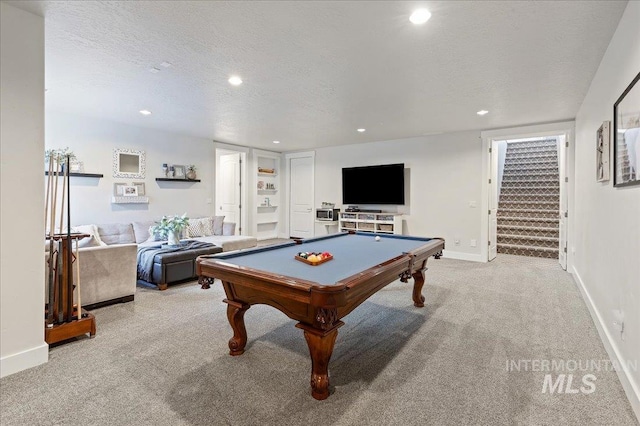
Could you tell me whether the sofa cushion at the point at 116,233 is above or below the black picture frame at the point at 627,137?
below

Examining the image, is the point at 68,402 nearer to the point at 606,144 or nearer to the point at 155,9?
the point at 155,9

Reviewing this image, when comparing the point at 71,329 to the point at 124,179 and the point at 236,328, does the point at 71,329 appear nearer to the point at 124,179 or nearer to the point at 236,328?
the point at 236,328

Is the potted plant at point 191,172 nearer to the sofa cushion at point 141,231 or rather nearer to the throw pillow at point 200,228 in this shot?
the throw pillow at point 200,228

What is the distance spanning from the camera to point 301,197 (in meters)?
8.32

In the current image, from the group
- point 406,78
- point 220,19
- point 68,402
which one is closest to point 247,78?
point 220,19

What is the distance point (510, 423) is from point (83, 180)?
6000mm

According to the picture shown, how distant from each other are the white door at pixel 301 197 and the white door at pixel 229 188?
1.47 m

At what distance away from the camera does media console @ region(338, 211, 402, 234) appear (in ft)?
20.9

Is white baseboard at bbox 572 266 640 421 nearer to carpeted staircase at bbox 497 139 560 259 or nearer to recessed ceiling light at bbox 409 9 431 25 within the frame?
recessed ceiling light at bbox 409 9 431 25

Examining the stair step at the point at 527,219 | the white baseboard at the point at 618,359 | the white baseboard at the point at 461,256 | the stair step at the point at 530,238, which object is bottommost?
the white baseboard at the point at 618,359

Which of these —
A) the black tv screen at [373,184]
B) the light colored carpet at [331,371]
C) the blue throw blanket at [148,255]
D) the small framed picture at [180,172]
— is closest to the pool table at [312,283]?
the light colored carpet at [331,371]

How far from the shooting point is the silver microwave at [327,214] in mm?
7332

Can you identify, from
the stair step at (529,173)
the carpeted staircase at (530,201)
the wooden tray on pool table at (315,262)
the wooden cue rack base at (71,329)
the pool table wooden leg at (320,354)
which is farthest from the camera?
the stair step at (529,173)

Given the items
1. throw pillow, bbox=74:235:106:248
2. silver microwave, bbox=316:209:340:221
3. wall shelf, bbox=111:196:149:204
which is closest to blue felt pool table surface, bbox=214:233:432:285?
throw pillow, bbox=74:235:106:248
